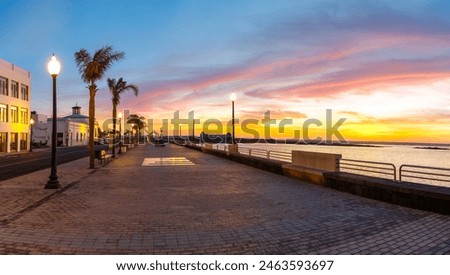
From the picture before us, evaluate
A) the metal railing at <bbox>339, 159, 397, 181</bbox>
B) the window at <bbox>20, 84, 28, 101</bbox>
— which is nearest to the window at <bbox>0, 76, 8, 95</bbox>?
the window at <bbox>20, 84, 28, 101</bbox>

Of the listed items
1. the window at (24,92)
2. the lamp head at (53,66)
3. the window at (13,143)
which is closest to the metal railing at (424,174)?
the lamp head at (53,66)

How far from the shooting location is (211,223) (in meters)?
7.59

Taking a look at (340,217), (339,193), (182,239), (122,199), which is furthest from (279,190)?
(182,239)

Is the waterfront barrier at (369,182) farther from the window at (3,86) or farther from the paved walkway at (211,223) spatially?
the window at (3,86)

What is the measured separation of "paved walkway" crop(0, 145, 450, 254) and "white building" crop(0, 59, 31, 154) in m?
39.7

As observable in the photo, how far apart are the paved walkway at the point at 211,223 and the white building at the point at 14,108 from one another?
130ft

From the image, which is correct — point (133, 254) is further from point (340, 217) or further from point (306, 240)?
point (340, 217)

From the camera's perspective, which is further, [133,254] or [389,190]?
[389,190]

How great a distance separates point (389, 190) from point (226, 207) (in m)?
4.77

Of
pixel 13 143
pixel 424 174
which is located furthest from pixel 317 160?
pixel 13 143

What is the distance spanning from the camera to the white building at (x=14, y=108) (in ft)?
147

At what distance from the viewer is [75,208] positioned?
917cm

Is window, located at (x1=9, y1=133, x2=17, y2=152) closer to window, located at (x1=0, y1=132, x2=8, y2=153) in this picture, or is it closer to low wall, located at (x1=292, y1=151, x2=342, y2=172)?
window, located at (x1=0, y1=132, x2=8, y2=153)

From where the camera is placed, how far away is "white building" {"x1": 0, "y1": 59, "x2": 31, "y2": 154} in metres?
44.9
